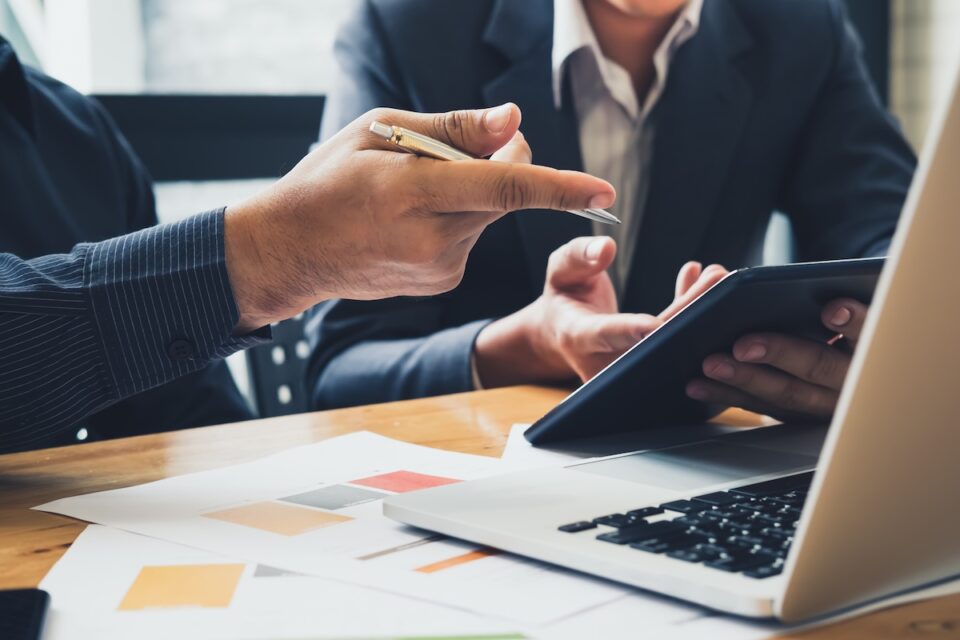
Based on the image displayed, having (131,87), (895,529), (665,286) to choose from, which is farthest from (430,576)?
(131,87)

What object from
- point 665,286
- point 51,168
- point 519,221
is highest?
point 51,168

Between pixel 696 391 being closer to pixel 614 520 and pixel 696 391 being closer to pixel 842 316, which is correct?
pixel 842 316

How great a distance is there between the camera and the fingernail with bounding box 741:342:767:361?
2.36ft

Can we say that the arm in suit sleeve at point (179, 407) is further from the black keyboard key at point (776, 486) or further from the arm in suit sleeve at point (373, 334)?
the black keyboard key at point (776, 486)

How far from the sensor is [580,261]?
3.14 feet

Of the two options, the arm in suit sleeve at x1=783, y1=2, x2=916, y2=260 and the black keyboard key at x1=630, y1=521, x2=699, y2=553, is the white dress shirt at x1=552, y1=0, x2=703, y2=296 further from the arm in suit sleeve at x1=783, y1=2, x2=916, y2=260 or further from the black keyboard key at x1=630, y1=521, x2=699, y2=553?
the black keyboard key at x1=630, y1=521, x2=699, y2=553

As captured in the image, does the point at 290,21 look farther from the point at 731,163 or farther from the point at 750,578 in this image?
the point at 750,578

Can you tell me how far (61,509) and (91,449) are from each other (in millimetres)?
208

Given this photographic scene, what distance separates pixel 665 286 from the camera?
1.48m

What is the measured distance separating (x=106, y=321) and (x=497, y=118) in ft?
1.02

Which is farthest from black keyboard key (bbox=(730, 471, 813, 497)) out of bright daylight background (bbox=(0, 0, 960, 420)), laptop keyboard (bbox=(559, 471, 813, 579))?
bright daylight background (bbox=(0, 0, 960, 420))

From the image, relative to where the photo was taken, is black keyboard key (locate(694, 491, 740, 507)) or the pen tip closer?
black keyboard key (locate(694, 491, 740, 507))

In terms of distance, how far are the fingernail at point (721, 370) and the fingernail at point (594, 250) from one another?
0.66ft

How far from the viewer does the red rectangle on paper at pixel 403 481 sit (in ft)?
2.11
